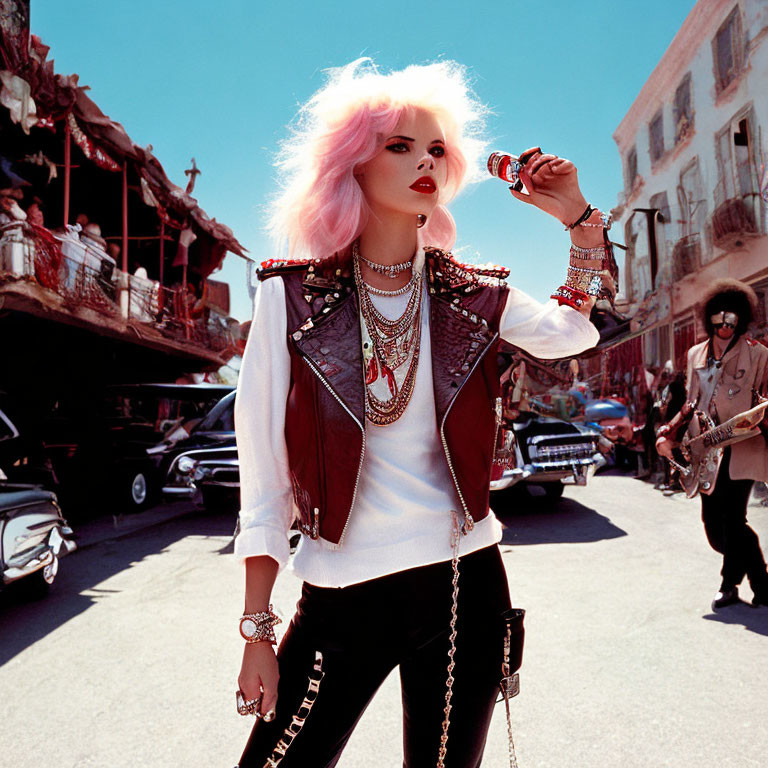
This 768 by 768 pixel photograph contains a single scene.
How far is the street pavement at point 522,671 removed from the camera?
2.73 meters

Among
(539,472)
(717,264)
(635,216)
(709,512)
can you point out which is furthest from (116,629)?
(635,216)

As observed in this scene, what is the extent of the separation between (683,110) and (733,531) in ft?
59.2

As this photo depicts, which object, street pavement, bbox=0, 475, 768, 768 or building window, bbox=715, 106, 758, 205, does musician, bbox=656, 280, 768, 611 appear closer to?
street pavement, bbox=0, 475, 768, 768

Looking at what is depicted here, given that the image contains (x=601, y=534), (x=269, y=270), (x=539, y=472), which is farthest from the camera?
(x=539, y=472)

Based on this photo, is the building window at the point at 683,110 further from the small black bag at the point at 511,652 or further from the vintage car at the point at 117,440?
the small black bag at the point at 511,652

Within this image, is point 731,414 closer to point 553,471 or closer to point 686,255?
point 553,471

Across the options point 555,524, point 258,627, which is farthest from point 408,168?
point 555,524

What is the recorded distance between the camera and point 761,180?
1360 centimetres

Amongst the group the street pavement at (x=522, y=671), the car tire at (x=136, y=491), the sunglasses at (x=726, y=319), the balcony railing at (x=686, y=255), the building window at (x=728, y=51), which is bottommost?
the street pavement at (x=522, y=671)

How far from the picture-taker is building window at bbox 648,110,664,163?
2070cm

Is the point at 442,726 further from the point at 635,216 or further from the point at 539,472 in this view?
the point at 635,216

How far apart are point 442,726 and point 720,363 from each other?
3719mm

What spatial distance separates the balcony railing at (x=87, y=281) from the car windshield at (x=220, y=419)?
3.64 meters

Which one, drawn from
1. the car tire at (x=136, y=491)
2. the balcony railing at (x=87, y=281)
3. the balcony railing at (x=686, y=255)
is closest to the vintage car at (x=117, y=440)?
the car tire at (x=136, y=491)
